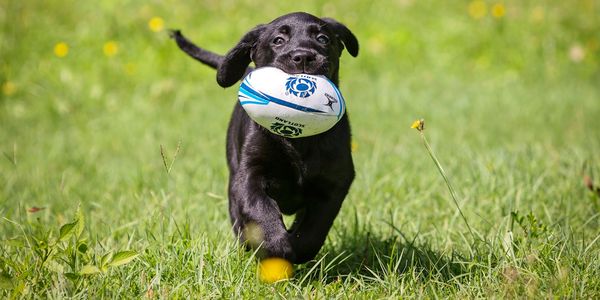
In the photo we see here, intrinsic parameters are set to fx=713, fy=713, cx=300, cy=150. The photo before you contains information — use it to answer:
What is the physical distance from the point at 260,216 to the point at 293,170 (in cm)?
30

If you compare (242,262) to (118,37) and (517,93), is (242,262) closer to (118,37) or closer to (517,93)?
(517,93)

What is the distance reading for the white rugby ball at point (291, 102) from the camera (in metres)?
2.64

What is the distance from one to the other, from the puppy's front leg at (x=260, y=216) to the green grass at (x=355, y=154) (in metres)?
0.13

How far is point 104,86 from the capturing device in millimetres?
7707

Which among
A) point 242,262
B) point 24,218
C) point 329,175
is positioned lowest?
point 24,218

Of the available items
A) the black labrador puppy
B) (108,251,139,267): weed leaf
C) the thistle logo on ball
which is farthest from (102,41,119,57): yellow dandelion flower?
(108,251,139,267): weed leaf

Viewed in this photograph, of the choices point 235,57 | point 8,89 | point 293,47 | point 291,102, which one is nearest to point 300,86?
point 291,102

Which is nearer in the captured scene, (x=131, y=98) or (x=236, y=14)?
(x=131, y=98)

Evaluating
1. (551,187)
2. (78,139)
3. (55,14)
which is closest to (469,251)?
(551,187)

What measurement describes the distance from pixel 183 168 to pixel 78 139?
1828mm

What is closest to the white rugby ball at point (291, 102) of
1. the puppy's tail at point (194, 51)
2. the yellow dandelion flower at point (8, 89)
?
the puppy's tail at point (194, 51)

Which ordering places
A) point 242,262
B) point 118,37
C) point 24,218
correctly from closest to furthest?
point 242,262 → point 24,218 → point 118,37

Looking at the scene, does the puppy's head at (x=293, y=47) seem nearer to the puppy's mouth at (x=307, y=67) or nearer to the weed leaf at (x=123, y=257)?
the puppy's mouth at (x=307, y=67)

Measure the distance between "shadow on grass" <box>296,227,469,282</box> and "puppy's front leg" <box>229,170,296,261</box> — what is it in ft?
0.54
